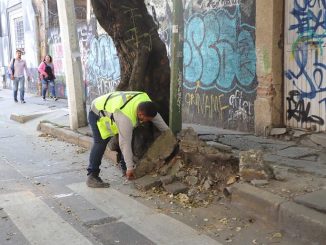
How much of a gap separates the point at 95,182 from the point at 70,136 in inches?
133

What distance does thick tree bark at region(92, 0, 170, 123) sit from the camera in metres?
7.41

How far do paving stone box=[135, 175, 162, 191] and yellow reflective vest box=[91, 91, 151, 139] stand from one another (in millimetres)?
745

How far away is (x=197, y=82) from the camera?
988cm

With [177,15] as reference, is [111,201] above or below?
below

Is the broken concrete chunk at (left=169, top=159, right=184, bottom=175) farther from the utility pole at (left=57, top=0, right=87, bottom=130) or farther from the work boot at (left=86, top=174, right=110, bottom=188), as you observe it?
the utility pole at (left=57, top=0, right=87, bottom=130)

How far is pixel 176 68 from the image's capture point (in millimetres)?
7148

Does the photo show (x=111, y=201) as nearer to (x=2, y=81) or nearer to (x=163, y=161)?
(x=163, y=161)

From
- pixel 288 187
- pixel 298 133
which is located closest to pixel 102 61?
pixel 298 133

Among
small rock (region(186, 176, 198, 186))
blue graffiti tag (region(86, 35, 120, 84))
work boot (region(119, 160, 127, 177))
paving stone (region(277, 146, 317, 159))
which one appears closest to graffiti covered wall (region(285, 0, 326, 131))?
paving stone (region(277, 146, 317, 159))

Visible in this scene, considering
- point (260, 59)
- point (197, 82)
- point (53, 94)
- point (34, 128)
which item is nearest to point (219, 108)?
point (197, 82)

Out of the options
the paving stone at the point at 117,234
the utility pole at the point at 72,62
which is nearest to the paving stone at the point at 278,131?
the paving stone at the point at 117,234

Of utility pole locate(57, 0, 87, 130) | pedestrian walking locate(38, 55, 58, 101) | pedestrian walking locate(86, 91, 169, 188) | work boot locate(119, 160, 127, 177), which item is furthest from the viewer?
pedestrian walking locate(38, 55, 58, 101)

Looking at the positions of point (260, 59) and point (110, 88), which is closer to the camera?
point (260, 59)

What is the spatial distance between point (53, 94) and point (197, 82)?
8905mm
